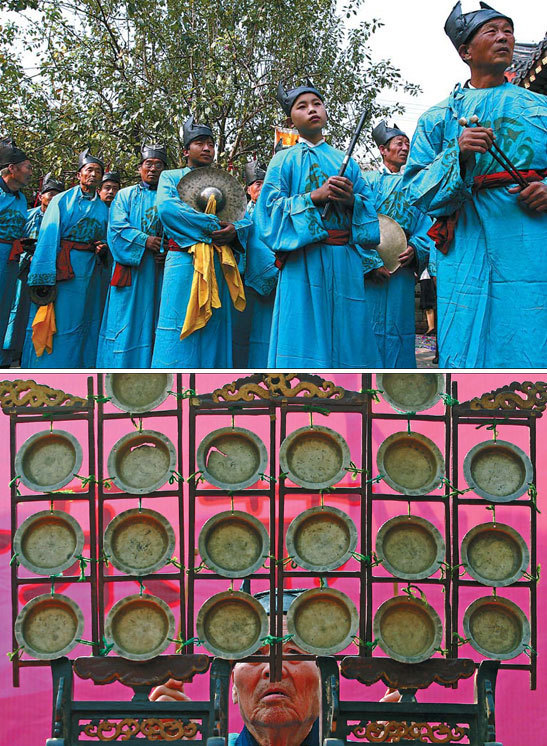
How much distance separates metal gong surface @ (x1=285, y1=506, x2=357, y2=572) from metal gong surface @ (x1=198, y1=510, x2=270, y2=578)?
9cm

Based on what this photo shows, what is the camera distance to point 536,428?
8.87 ft

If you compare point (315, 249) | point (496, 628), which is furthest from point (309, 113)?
point (496, 628)

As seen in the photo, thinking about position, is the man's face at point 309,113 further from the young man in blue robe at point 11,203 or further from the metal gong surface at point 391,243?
the young man in blue robe at point 11,203

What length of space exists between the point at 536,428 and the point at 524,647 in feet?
2.10

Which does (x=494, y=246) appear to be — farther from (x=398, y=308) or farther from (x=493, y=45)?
(x=398, y=308)

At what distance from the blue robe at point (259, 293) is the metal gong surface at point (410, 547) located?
214cm

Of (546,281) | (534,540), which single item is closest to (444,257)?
(546,281)

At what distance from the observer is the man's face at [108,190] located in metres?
6.20

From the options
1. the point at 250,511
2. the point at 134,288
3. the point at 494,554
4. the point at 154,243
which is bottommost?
the point at 494,554

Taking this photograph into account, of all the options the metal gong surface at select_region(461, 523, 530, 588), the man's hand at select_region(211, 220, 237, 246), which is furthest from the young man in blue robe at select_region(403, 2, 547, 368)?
the man's hand at select_region(211, 220, 237, 246)

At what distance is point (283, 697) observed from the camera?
2713 mm

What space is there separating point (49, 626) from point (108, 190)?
13.4 feet

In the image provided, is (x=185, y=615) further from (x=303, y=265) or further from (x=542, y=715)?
(x=303, y=265)

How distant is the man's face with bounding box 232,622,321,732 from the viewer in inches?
107
